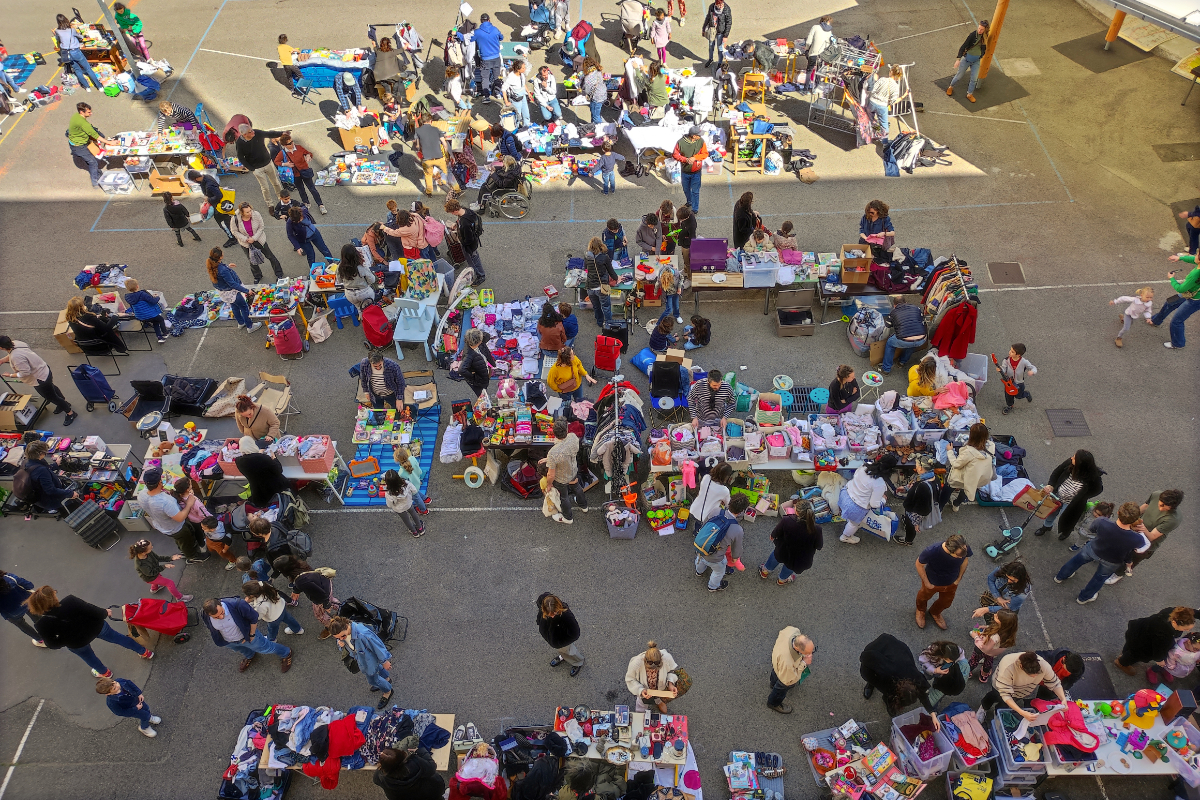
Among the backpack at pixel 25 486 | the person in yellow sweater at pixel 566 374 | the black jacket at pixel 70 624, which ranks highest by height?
the person in yellow sweater at pixel 566 374

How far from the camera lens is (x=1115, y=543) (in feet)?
30.6

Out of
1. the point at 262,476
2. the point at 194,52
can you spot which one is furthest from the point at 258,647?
the point at 194,52

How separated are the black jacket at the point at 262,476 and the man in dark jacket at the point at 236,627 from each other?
178cm

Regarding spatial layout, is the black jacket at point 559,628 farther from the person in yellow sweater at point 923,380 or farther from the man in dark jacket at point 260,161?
the man in dark jacket at point 260,161

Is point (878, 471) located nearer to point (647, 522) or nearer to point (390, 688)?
point (647, 522)

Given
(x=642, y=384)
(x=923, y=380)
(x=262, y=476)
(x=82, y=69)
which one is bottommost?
(x=642, y=384)

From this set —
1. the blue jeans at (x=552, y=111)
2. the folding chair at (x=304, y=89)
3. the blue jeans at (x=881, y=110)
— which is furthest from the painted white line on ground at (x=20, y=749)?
the blue jeans at (x=881, y=110)

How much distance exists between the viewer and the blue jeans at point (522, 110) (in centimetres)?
1839

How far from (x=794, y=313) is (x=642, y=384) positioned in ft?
Result: 10.1

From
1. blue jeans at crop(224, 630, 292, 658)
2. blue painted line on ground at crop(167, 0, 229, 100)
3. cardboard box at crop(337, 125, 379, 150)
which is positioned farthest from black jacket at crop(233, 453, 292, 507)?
blue painted line on ground at crop(167, 0, 229, 100)

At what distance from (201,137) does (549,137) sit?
7850 mm

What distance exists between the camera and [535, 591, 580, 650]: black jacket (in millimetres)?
8766

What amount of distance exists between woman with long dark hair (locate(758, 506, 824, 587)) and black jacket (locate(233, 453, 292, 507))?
671 cm

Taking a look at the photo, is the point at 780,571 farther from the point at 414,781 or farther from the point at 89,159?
the point at 89,159
